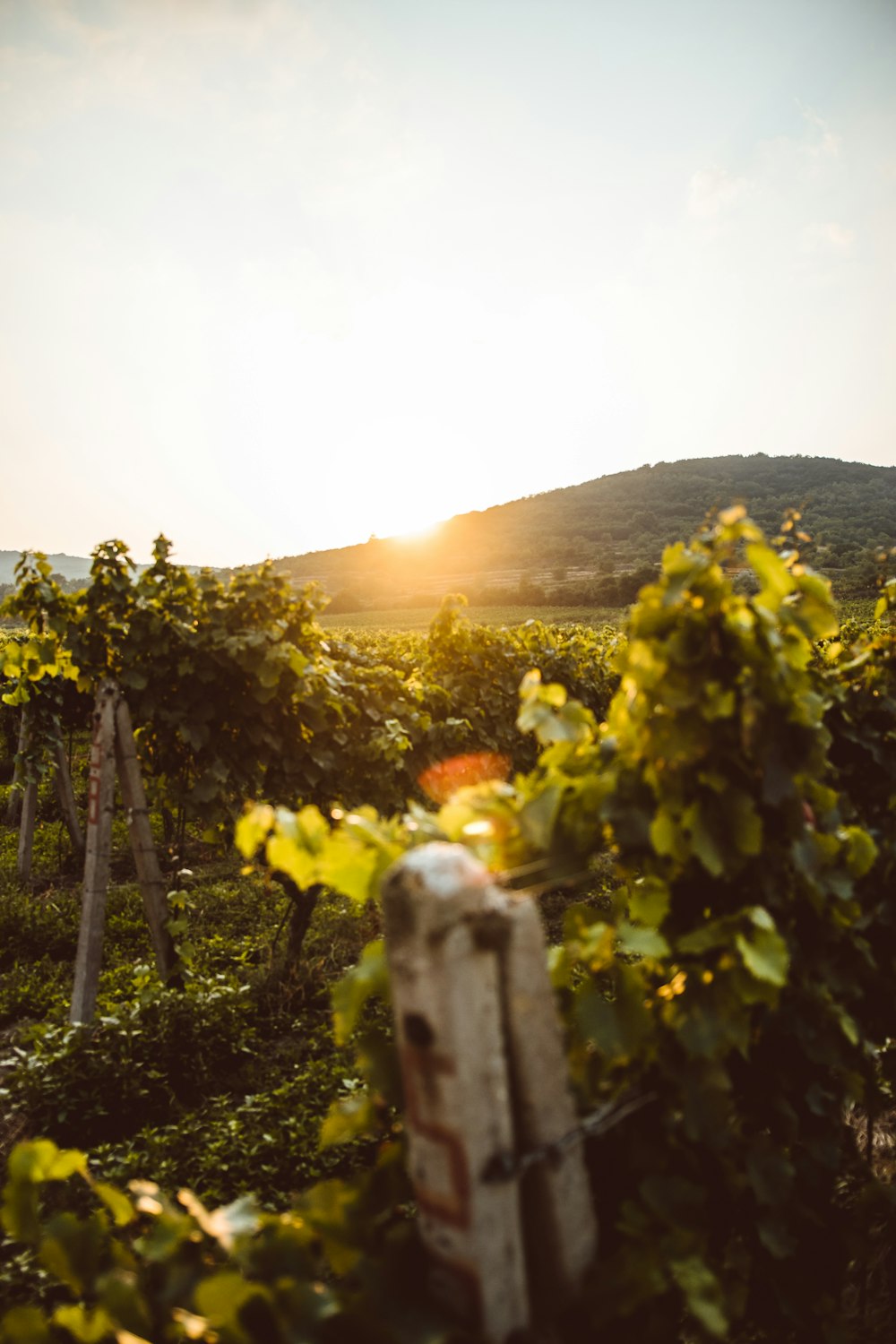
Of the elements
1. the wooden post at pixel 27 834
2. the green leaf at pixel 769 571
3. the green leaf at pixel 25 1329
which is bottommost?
the wooden post at pixel 27 834

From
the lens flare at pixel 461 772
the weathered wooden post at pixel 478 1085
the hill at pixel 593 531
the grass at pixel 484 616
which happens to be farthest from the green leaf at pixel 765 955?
the hill at pixel 593 531

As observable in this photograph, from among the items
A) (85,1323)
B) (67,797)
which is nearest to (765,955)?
(85,1323)

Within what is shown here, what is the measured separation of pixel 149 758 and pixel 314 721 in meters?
1.34

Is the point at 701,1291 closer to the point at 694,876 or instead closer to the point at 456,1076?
the point at 456,1076

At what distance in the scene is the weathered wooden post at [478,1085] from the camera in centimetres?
138

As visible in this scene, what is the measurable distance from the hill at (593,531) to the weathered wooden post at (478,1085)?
166 ft

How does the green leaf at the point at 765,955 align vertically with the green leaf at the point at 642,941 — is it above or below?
below

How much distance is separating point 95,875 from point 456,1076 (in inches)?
168

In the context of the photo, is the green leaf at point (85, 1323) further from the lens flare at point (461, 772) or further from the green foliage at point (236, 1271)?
the lens flare at point (461, 772)

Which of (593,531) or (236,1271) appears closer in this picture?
(236,1271)

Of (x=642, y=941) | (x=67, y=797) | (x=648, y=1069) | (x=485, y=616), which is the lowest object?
(x=67, y=797)

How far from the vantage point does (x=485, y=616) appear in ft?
174

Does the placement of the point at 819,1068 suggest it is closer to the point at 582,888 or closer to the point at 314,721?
the point at 314,721

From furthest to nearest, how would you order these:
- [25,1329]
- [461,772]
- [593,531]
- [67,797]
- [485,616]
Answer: [593,531] → [485,616] → [67,797] → [461,772] → [25,1329]
